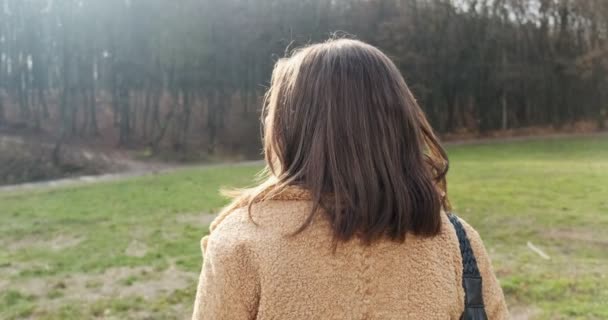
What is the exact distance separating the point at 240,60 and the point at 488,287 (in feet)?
83.2

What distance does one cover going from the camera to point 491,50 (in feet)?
92.8

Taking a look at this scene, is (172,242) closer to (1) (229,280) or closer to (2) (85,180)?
(1) (229,280)

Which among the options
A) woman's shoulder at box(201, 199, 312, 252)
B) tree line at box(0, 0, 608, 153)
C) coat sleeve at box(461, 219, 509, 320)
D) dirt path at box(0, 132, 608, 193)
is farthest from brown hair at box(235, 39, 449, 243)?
tree line at box(0, 0, 608, 153)

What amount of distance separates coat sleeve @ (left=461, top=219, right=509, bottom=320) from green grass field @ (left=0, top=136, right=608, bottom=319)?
361 centimetres

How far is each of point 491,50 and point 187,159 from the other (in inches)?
582

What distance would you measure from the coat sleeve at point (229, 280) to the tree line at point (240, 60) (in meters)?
22.2

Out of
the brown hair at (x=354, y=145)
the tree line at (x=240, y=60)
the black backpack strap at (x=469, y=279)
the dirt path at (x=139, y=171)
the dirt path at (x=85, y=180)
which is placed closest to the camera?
the brown hair at (x=354, y=145)

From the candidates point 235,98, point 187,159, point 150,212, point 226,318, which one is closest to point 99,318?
point 226,318

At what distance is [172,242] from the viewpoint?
7867 millimetres

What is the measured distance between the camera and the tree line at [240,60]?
23.7 meters

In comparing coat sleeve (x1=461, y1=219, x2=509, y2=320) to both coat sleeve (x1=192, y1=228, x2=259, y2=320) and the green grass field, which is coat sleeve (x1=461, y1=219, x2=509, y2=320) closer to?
coat sleeve (x1=192, y1=228, x2=259, y2=320)

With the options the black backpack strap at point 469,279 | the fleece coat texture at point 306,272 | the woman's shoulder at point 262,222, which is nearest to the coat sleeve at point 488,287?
the black backpack strap at point 469,279

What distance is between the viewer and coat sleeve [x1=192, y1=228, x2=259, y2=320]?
1269 millimetres

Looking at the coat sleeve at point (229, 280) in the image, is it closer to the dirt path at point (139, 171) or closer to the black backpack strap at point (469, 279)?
the black backpack strap at point (469, 279)
